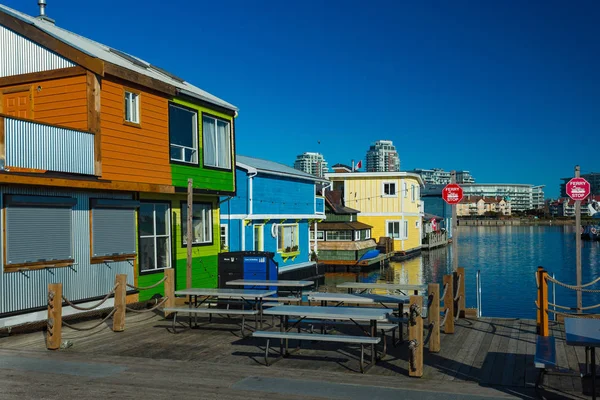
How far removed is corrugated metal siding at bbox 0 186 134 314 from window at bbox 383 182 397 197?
1543 inches

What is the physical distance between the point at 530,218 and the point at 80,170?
190489 mm

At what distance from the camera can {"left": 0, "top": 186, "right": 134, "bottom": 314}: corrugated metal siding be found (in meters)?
12.6

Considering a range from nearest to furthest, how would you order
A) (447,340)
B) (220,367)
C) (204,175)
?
(220,367), (447,340), (204,175)

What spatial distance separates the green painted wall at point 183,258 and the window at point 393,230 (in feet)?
117

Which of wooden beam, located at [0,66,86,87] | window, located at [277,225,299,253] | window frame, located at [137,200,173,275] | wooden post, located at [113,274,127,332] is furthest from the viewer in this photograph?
window, located at [277,225,299,253]

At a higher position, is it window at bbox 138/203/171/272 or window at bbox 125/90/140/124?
window at bbox 125/90/140/124

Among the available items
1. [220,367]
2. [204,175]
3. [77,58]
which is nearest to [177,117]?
[204,175]

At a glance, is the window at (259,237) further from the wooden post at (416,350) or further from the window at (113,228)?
the wooden post at (416,350)

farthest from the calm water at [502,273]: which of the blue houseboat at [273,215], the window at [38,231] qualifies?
the window at [38,231]

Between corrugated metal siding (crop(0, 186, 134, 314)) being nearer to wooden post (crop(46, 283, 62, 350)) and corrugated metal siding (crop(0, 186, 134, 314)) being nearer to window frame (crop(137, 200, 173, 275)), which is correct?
window frame (crop(137, 200, 173, 275))

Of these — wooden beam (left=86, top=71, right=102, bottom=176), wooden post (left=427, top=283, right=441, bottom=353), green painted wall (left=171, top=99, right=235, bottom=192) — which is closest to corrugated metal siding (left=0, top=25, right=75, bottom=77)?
wooden beam (left=86, top=71, right=102, bottom=176)

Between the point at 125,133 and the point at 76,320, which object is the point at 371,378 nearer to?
the point at 76,320

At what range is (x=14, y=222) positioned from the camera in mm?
12602

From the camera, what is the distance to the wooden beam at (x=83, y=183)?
40.3 ft
